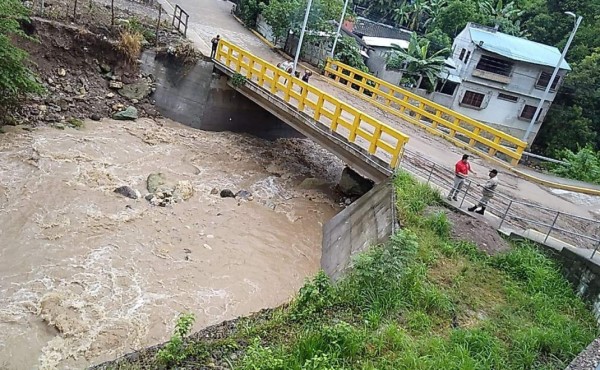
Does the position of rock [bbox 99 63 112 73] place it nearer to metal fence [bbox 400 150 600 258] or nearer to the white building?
metal fence [bbox 400 150 600 258]

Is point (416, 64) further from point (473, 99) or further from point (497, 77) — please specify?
point (497, 77)

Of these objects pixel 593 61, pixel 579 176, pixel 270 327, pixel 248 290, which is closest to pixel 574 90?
pixel 593 61

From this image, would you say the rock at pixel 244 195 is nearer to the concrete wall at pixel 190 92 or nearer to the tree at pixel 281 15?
the concrete wall at pixel 190 92

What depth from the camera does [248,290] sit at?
12.1 meters

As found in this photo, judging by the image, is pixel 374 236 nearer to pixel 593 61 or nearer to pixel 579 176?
pixel 579 176

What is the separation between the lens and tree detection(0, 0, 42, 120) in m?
15.5

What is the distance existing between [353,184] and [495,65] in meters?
20.6

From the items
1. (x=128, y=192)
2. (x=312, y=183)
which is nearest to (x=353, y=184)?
(x=312, y=183)

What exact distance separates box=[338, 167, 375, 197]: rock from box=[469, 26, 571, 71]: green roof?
62.0 ft

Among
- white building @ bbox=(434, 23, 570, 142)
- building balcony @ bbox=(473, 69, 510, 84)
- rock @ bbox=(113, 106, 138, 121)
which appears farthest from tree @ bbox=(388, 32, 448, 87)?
rock @ bbox=(113, 106, 138, 121)

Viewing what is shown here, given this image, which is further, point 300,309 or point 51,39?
point 51,39

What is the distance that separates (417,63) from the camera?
31.5 meters

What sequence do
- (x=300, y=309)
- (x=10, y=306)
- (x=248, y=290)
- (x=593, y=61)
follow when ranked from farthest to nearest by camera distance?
1. (x=593, y=61)
2. (x=248, y=290)
3. (x=10, y=306)
4. (x=300, y=309)

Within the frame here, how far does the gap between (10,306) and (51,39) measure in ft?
45.3
